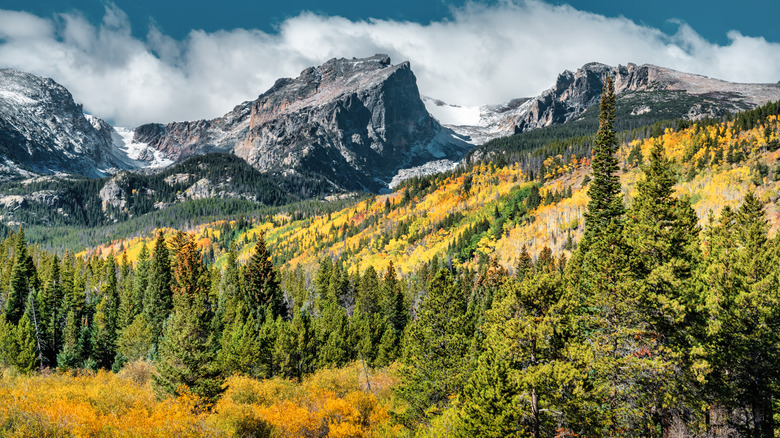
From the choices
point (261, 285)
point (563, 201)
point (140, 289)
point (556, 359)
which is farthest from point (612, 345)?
point (563, 201)

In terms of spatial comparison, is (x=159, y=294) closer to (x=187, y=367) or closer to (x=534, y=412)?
(x=187, y=367)

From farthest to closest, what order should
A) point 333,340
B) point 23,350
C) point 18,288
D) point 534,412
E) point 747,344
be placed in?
point 18,288, point 23,350, point 333,340, point 747,344, point 534,412

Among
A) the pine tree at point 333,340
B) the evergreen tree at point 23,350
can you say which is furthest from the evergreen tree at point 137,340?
the pine tree at point 333,340

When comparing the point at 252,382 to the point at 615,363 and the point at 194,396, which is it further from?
the point at 615,363

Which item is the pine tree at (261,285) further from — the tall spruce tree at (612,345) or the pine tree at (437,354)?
the tall spruce tree at (612,345)

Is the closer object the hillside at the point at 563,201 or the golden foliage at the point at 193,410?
the golden foliage at the point at 193,410

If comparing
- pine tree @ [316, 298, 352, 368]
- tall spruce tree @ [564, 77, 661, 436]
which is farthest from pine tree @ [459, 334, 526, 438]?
pine tree @ [316, 298, 352, 368]

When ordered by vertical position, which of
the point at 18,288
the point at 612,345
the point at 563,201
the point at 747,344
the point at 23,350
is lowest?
the point at 23,350

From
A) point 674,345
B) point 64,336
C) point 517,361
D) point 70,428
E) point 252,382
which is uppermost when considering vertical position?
point 674,345

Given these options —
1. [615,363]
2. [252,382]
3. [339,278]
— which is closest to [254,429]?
[252,382]

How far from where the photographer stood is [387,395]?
44812 millimetres

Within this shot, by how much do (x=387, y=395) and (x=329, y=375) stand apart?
21.0 ft

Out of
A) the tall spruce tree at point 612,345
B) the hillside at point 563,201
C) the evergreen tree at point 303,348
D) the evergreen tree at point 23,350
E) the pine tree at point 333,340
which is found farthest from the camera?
the hillside at point 563,201

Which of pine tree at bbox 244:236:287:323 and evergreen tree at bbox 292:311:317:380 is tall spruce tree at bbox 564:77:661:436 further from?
pine tree at bbox 244:236:287:323
